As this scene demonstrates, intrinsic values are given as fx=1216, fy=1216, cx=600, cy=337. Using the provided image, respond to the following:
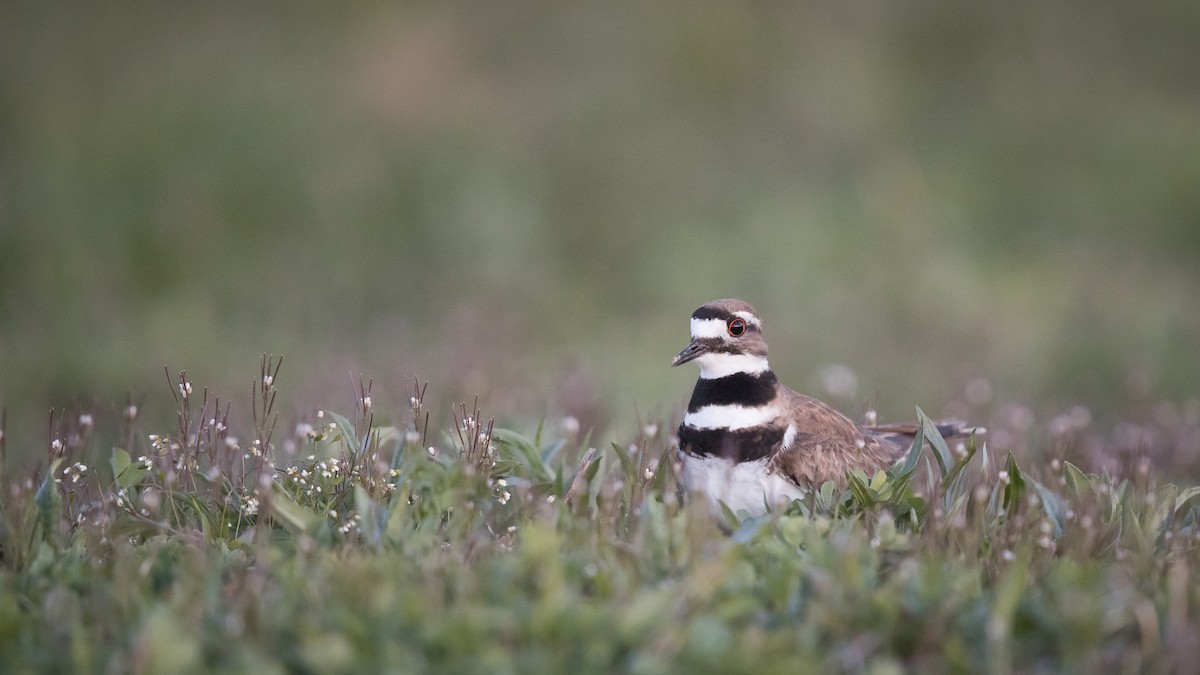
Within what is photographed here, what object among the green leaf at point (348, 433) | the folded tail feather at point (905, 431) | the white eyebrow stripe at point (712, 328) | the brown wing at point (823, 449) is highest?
the white eyebrow stripe at point (712, 328)

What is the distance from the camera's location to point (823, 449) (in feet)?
16.0

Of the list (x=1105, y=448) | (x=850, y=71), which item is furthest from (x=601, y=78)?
(x=1105, y=448)

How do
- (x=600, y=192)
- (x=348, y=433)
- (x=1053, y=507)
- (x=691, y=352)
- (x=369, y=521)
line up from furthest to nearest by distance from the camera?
(x=600, y=192) < (x=691, y=352) < (x=348, y=433) < (x=1053, y=507) < (x=369, y=521)

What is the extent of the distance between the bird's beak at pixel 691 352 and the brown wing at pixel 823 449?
1.40 feet

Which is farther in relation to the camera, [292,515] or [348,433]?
[348,433]

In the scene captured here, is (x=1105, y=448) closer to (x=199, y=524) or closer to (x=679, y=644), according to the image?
(x=679, y=644)

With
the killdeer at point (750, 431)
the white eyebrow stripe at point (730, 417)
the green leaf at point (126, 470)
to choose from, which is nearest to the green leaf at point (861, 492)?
the killdeer at point (750, 431)

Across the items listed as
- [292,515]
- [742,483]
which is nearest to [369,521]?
[292,515]

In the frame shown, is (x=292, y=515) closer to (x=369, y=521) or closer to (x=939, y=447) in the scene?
(x=369, y=521)

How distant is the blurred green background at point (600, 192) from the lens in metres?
9.54

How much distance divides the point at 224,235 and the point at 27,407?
3184mm

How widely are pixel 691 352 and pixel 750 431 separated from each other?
0.41m

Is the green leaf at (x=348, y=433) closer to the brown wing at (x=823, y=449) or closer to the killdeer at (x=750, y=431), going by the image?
the killdeer at (x=750, y=431)

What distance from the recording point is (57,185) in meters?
11.1
